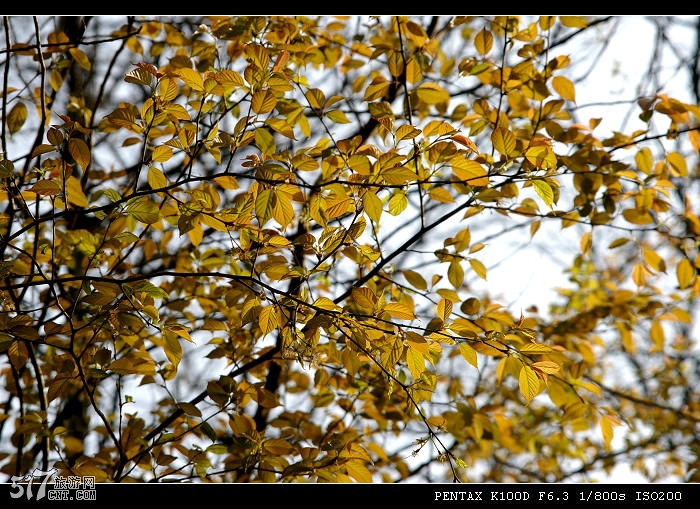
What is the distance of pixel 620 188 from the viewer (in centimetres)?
196

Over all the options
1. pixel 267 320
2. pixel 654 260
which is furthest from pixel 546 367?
pixel 654 260

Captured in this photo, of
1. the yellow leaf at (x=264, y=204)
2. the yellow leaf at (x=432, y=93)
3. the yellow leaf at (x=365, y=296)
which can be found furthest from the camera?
the yellow leaf at (x=432, y=93)

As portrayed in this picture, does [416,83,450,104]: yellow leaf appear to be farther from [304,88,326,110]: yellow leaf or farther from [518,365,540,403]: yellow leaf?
[518,365,540,403]: yellow leaf

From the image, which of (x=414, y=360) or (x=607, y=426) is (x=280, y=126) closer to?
(x=414, y=360)

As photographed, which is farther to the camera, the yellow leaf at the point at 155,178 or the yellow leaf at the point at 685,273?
the yellow leaf at the point at 685,273

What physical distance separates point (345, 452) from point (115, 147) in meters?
2.46

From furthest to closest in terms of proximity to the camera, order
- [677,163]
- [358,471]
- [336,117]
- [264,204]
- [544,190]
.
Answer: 1. [677,163]
2. [336,117]
3. [358,471]
4. [544,190]
5. [264,204]

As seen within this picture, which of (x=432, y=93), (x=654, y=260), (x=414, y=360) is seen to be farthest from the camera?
(x=654, y=260)

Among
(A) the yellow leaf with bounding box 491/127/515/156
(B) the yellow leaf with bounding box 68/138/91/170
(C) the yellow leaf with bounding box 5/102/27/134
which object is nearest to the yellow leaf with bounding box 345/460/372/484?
(A) the yellow leaf with bounding box 491/127/515/156

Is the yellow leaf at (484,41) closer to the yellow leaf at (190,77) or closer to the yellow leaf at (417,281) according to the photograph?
the yellow leaf at (417,281)

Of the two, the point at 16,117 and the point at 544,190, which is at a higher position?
the point at 16,117

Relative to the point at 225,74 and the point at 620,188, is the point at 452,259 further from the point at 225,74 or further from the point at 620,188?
the point at 225,74

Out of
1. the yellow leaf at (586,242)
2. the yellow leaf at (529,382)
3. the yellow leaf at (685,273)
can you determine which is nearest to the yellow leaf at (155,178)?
the yellow leaf at (529,382)

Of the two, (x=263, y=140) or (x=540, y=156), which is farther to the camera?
(x=540, y=156)
